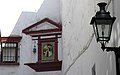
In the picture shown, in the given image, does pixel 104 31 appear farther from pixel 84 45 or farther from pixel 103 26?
pixel 84 45

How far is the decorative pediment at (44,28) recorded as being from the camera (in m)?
15.1

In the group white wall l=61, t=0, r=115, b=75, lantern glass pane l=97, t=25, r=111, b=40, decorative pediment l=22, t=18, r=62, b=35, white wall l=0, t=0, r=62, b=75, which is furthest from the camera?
white wall l=0, t=0, r=62, b=75

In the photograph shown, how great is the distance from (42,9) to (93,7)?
8500mm

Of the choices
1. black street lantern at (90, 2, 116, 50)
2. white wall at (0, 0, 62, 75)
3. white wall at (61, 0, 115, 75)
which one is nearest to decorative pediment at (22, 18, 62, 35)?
white wall at (0, 0, 62, 75)

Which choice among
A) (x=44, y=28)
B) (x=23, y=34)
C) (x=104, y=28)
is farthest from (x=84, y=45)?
(x=23, y=34)

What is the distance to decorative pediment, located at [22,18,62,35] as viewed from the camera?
15094mm

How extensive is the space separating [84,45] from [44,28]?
6727 millimetres

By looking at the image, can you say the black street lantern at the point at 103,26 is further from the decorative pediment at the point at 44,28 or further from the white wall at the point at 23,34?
the white wall at the point at 23,34

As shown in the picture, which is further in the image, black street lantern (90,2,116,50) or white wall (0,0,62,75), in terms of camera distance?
white wall (0,0,62,75)

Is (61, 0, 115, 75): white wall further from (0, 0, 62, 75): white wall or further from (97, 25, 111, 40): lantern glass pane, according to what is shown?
(0, 0, 62, 75): white wall

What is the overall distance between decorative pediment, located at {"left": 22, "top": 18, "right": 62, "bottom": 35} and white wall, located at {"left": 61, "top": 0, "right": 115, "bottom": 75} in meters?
1.98

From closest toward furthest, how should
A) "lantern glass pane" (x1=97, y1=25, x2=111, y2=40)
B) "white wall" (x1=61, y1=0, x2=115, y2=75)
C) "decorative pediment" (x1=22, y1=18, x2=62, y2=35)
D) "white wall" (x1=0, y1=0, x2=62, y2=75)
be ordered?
"lantern glass pane" (x1=97, y1=25, x2=111, y2=40), "white wall" (x1=61, y1=0, x2=115, y2=75), "decorative pediment" (x1=22, y1=18, x2=62, y2=35), "white wall" (x1=0, y1=0, x2=62, y2=75)

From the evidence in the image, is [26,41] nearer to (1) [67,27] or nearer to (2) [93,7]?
(1) [67,27]

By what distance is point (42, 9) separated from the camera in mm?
15953
